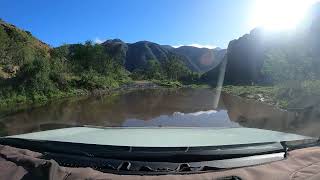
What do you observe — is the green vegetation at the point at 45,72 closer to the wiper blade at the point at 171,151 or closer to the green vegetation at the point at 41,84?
the green vegetation at the point at 41,84

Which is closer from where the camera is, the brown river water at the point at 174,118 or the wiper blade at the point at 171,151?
the wiper blade at the point at 171,151

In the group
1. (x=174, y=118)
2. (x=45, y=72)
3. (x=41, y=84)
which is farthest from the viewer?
(x=45, y=72)

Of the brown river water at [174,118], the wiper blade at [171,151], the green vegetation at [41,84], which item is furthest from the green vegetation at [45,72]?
the wiper blade at [171,151]

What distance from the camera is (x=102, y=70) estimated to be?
80.0 metres

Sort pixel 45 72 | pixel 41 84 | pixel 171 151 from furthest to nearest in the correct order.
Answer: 1. pixel 45 72
2. pixel 41 84
3. pixel 171 151

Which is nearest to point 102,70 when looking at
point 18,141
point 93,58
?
point 93,58

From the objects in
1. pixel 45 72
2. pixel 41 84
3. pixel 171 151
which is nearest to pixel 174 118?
pixel 171 151

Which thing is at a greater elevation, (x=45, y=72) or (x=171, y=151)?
(x=45, y=72)

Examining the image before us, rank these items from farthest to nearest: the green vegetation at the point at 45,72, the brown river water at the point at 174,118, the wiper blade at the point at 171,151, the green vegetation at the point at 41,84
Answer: the green vegetation at the point at 45,72 < the green vegetation at the point at 41,84 < the brown river water at the point at 174,118 < the wiper blade at the point at 171,151

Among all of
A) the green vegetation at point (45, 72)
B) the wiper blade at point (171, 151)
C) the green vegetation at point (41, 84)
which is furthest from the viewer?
the green vegetation at point (45, 72)

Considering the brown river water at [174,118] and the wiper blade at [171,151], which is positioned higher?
the wiper blade at [171,151]

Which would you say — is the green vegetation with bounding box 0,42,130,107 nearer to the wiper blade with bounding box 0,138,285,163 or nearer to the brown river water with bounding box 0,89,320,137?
the brown river water with bounding box 0,89,320,137

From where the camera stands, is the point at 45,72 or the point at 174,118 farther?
the point at 45,72

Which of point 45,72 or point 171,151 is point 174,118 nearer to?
point 171,151
